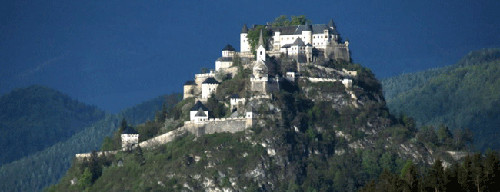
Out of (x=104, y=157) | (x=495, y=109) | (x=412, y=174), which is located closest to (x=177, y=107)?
(x=104, y=157)

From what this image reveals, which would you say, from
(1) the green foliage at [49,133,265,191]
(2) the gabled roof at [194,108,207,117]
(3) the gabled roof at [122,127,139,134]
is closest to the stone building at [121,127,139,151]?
(3) the gabled roof at [122,127,139,134]

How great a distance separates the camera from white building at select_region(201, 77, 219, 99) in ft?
454

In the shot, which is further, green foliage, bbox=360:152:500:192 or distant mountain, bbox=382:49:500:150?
distant mountain, bbox=382:49:500:150

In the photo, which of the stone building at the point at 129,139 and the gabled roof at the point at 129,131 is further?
the gabled roof at the point at 129,131

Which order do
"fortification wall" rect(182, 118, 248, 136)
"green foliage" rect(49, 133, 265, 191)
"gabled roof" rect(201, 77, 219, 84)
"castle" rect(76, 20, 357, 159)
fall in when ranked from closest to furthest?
"green foliage" rect(49, 133, 265, 191)
"fortification wall" rect(182, 118, 248, 136)
"castle" rect(76, 20, 357, 159)
"gabled roof" rect(201, 77, 219, 84)

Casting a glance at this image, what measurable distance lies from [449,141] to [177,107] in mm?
24047

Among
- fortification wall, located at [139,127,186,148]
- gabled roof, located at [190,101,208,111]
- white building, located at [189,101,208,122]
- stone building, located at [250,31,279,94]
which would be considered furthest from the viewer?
fortification wall, located at [139,127,186,148]

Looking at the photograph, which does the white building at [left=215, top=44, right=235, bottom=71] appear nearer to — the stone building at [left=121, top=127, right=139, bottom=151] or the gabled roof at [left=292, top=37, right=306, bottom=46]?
the gabled roof at [left=292, top=37, right=306, bottom=46]

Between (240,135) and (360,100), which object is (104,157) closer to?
(240,135)

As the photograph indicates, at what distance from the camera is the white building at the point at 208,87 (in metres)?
138

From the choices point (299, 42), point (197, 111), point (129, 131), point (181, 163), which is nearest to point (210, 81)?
point (197, 111)

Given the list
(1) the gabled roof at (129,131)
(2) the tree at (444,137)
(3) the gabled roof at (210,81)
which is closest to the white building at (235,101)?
(3) the gabled roof at (210,81)

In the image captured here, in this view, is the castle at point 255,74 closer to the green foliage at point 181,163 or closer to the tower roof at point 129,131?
the tower roof at point 129,131

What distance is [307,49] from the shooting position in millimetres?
139875
